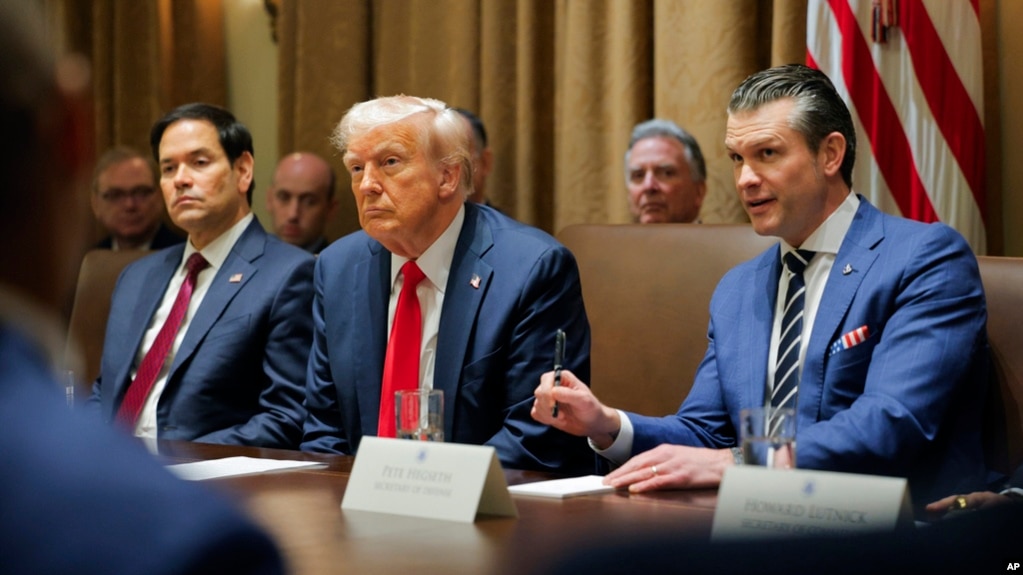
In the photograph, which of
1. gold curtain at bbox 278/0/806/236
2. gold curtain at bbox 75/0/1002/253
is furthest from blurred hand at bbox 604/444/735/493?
gold curtain at bbox 278/0/806/236

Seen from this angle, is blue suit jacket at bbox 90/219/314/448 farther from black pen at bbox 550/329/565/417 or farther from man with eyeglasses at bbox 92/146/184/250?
man with eyeglasses at bbox 92/146/184/250

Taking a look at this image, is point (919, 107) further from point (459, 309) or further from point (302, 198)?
point (302, 198)

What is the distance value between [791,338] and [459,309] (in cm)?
81

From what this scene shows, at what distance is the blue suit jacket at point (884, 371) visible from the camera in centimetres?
239

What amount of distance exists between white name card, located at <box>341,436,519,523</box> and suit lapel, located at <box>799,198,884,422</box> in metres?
1.05

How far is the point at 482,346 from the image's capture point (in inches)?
118

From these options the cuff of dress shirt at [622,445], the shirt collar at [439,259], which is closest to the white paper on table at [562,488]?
the cuff of dress shirt at [622,445]

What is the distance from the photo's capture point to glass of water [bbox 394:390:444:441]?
2133 millimetres

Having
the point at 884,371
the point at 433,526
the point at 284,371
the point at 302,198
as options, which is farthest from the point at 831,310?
the point at 302,198

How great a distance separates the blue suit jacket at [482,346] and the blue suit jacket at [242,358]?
30 cm

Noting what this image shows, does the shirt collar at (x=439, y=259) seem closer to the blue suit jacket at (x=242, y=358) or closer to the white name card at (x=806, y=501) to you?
the blue suit jacket at (x=242, y=358)

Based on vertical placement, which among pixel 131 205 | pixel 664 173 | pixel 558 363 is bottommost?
pixel 558 363

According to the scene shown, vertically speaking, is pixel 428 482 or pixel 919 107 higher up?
pixel 919 107

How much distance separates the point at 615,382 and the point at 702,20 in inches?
68.0
